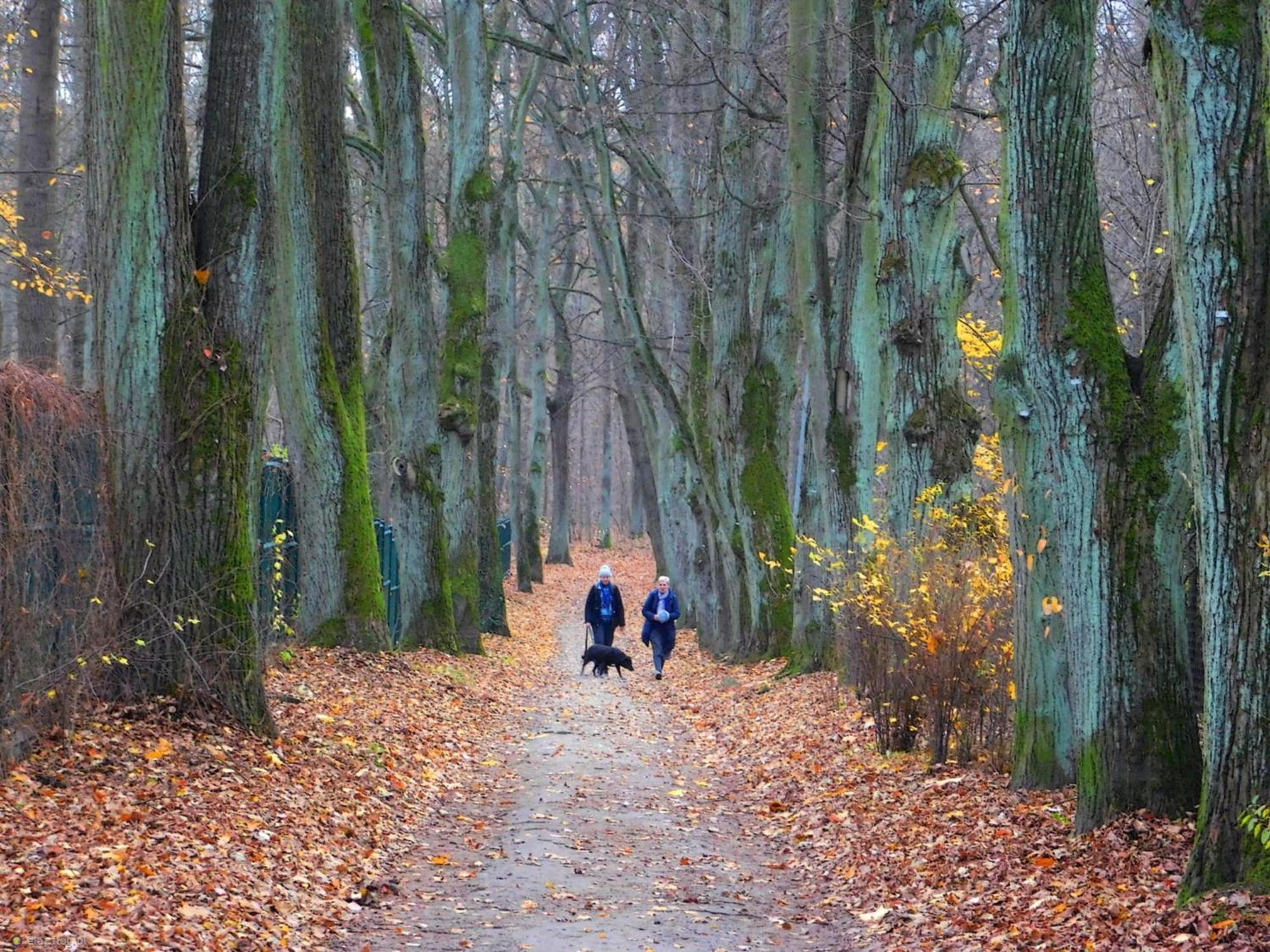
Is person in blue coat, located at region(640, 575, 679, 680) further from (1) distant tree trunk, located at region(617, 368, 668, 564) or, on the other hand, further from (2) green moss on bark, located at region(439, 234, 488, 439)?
(1) distant tree trunk, located at region(617, 368, 668, 564)

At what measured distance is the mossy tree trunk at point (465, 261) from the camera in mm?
19844

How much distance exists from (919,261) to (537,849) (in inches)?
267

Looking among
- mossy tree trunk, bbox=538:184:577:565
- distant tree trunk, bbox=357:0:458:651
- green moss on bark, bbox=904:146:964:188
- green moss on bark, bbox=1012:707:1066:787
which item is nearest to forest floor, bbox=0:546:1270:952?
green moss on bark, bbox=1012:707:1066:787

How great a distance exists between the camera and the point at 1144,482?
754 cm

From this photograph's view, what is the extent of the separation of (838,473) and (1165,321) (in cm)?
894

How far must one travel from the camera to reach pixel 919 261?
12.9m

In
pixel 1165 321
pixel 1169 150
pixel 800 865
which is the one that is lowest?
pixel 800 865

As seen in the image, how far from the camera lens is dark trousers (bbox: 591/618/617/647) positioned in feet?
70.8

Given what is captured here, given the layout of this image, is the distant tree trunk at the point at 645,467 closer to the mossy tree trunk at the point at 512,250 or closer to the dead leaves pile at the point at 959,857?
the mossy tree trunk at the point at 512,250

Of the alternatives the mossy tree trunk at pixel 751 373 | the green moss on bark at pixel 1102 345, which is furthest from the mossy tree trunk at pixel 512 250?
the green moss on bark at pixel 1102 345

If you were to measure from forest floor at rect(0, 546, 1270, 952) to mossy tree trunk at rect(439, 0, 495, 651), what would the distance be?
743 centimetres

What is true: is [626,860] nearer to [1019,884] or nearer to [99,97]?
[1019,884]

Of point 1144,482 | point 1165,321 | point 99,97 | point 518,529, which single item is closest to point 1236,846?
point 1144,482

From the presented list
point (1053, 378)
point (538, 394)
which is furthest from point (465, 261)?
point (538, 394)
